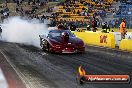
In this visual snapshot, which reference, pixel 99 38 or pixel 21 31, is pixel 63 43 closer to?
pixel 99 38

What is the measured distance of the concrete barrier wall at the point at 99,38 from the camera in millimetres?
24534

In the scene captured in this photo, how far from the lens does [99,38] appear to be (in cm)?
2667

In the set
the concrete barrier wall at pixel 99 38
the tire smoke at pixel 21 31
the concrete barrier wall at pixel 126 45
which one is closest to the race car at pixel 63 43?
the concrete barrier wall at pixel 126 45

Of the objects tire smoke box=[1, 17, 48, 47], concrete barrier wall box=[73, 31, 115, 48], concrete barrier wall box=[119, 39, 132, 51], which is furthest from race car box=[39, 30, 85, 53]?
tire smoke box=[1, 17, 48, 47]

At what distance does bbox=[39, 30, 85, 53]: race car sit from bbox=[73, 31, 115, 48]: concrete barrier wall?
5.04m

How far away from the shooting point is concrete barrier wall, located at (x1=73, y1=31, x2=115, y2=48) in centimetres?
2453

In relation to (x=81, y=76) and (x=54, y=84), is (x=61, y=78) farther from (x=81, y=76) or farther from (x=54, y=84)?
(x=81, y=76)

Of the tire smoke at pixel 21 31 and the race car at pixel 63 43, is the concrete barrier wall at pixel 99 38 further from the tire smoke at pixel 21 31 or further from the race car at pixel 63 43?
the race car at pixel 63 43

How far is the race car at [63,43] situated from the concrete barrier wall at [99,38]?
16.5 ft

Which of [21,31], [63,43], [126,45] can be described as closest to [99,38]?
[126,45]

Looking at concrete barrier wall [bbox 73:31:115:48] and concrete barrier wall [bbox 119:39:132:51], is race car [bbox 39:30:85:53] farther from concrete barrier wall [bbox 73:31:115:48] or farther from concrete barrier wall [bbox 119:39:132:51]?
concrete barrier wall [bbox 73:31:115:48]

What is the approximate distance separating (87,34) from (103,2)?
31535 millimetres

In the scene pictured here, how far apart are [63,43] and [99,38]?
7799 mm

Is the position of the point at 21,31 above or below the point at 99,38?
below
